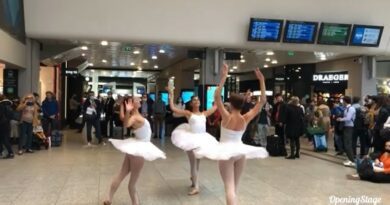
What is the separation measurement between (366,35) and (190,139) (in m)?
10.3

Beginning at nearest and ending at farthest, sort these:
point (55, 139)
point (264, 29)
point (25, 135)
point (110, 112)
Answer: point (25, 135)
point (55, 139)
point (264, 29)
point (110, 112)

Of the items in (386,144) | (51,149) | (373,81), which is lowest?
(51,149)

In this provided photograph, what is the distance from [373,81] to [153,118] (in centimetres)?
829

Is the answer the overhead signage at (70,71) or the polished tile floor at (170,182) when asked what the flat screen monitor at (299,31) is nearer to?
the polished tile floor at (170,182)

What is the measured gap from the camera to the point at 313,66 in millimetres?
22969

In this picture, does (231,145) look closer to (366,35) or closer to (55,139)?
(55,139)

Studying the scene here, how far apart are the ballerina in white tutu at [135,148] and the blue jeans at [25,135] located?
6.80 m

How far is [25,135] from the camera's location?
1194cm

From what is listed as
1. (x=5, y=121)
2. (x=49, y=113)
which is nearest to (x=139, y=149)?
(x=5, y=121)

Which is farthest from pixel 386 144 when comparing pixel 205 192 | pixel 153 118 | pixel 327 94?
pixel 327 94

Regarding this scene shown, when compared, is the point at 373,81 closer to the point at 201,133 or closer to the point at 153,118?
the point at 153,118

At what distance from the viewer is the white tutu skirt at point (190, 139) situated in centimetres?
646

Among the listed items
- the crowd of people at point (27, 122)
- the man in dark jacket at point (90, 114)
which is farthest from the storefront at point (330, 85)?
the crowd of people at point (27, 122)

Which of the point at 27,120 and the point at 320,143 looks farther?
the point at 320,143
